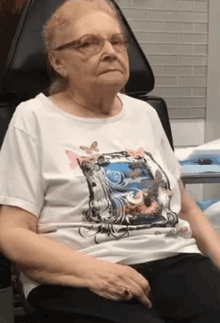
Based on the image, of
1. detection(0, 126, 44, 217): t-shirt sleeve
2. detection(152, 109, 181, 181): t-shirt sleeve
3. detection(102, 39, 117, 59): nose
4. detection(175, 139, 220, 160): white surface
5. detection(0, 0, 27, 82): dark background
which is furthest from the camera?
detection(175, 139, 220, 160): white surface

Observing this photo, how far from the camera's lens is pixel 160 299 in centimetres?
98

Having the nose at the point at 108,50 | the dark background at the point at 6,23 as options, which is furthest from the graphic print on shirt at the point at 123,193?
the dark background at the point at 6,23

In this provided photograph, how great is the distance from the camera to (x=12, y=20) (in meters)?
1.41

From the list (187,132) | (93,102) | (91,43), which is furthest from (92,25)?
(187,132)

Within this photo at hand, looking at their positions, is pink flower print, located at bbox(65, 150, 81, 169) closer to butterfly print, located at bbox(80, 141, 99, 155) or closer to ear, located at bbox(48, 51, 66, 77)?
butterfly print, located at bbox(80, 141, 99, 155)

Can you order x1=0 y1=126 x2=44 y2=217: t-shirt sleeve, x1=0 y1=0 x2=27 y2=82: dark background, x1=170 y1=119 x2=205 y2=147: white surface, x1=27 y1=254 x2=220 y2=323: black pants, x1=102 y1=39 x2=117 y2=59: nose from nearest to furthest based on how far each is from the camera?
x1=27 y1=254 x2=220 y2=323: black pants → x1=0 y1=126 x2=44 y2=217: t-shirt sleeve → x1=102 y1=39 x2=117 y2=59: nose → x1=0 y1=0 x2=27 y2=82: dark background → x1=170 y1=119 x2=205 y2=147: white surface

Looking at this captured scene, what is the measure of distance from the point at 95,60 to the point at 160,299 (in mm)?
553

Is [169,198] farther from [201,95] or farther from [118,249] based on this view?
[201,95]

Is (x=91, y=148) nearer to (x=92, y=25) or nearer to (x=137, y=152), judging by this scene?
(x=137, y=152)

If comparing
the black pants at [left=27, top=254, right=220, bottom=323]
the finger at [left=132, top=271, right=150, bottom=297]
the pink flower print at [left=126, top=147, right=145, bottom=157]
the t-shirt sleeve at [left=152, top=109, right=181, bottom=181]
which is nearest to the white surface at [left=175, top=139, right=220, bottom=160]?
the t-shirt sleeve at [left=152, top=109, right=181, bottom=181]

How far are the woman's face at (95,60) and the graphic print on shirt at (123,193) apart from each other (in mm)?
152

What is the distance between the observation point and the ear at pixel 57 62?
3.84 feet

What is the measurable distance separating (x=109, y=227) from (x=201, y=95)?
1.81 metres

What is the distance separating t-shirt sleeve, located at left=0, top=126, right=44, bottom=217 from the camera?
100cm
